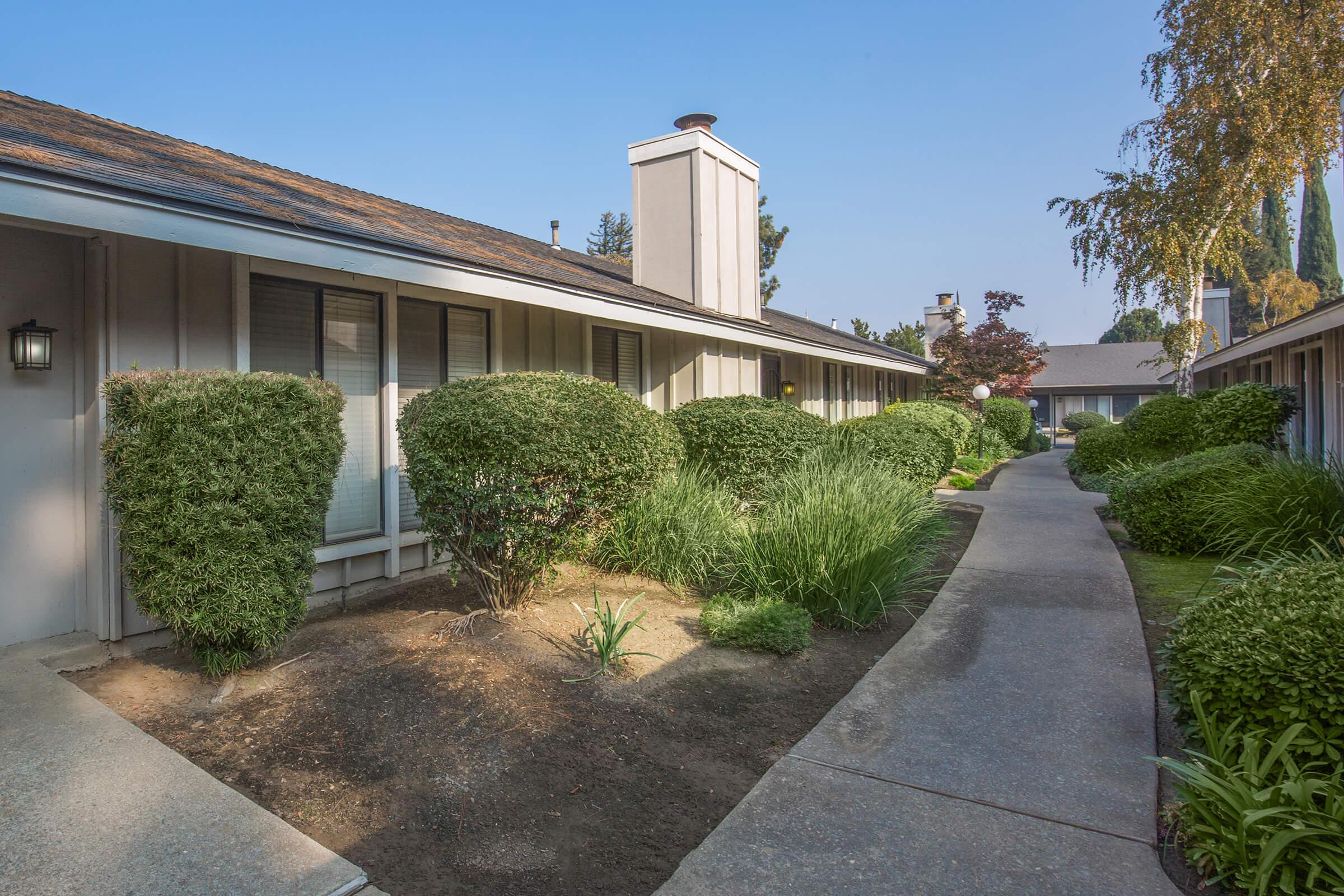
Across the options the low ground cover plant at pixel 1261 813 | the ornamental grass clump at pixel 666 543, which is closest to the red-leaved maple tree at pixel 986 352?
the ornamental grass clump at pixel 666 543

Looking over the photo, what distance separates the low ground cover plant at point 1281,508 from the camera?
19.4 ft

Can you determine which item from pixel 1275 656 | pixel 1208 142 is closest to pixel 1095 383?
pixel 1208 142

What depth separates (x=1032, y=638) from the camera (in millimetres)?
5211

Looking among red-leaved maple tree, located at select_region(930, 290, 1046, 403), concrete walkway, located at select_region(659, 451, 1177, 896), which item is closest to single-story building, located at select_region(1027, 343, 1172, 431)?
red-leaved maple tree, located at select_region(930, 290, 1046, 403)

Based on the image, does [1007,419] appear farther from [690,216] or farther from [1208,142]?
[690,216]

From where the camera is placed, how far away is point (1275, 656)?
9.46 feet

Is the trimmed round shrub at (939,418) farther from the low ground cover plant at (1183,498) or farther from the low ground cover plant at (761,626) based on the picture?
the low ground cover plant at (761,626)

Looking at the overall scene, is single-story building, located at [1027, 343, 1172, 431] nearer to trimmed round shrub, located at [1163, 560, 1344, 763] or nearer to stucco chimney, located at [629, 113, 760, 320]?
stucco chimney, located at [629, 113, 760, 320]

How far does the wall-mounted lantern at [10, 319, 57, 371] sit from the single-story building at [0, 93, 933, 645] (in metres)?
0.02

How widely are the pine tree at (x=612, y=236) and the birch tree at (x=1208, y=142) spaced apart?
97.0 ft

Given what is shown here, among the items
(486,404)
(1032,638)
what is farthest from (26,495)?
(1032,638)

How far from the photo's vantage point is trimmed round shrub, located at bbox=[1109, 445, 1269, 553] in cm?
746

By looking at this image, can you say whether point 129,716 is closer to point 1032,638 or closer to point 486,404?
point 486,404

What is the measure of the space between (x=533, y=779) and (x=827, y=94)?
11.2 meters
